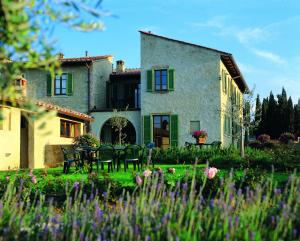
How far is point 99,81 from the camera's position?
28.0m

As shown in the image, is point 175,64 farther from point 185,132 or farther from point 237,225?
point 237,225

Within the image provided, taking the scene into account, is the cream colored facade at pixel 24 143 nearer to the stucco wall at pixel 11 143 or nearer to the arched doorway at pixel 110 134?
the stucco wall at pixel 11 143

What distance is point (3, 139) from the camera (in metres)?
15.6

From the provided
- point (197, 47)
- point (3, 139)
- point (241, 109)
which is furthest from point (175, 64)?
point (3, 139)

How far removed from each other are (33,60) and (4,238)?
1678 mm

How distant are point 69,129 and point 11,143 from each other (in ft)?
17.0

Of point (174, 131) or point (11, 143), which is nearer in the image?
point (11, 143)

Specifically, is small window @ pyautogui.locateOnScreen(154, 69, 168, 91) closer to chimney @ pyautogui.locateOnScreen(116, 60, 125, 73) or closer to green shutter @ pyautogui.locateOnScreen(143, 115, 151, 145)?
green shutter @ pyautogui.locateOnScreen(143, 115, 151, 145)

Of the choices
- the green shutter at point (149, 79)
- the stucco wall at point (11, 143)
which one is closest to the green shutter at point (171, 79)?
the green shutter at point (149, 79)

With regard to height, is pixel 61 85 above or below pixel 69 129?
above

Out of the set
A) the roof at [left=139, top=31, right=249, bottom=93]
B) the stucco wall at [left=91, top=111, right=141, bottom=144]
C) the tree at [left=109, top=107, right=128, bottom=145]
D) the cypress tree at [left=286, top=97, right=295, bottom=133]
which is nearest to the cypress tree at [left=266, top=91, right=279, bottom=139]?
the cypress tree at [left=286, top=97, right=295, bottom=133]

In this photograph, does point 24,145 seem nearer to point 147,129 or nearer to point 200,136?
point 200,136

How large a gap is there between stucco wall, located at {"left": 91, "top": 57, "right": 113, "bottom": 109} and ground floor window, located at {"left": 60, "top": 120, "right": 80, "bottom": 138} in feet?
15.1

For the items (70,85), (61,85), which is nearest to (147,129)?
(70,85)
